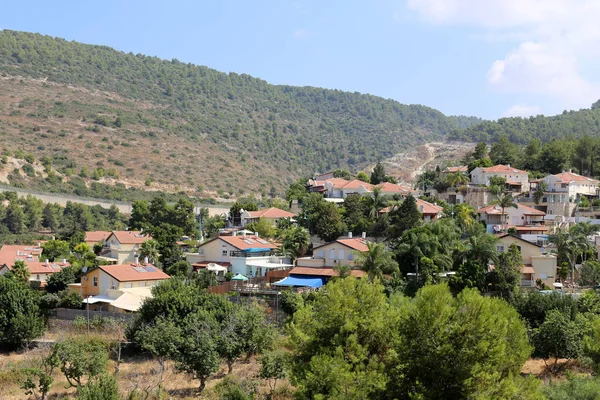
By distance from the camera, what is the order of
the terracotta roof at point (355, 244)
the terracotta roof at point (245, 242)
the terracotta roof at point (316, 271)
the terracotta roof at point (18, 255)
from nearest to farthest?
the terracotta roof at point (316, 271)
the terracotta roof at point (355, 244)
the terracotta roof at point (245, 242)
the terracotta roof at point (18, 255)

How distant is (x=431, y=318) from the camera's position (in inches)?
989

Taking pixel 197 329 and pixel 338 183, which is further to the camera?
pixel 338 183

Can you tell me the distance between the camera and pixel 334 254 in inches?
1962

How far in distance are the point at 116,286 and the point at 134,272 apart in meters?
1.86

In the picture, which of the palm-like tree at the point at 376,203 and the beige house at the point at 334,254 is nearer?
the beige house at the point at 334,254

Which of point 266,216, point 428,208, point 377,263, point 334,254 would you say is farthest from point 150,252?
point 428,208

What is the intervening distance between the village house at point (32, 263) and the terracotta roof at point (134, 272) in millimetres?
6013

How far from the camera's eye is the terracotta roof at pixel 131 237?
59.7m

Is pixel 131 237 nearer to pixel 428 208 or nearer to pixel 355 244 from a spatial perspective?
pixel 355 244

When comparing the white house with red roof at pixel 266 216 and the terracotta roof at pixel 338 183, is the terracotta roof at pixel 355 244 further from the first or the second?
the terracotta roof at pixel 338 183

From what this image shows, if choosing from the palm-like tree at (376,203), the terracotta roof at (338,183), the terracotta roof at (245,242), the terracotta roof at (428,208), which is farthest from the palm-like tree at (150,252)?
the terracotta roof at (338,183)

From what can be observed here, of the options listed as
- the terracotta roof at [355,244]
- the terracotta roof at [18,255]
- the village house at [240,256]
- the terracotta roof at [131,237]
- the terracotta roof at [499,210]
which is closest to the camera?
the terracotta roof at [355,244]

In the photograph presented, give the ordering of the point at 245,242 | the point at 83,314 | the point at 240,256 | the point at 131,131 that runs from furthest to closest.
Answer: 1. the point at 131,131
2. the point at 245,242
3. the point at 240,256
4. the point at 83,314

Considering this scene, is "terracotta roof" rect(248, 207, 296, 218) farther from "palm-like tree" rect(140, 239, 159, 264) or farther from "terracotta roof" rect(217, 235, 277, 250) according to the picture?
"palm-like tree" rect(140, 239, 159, 264)
